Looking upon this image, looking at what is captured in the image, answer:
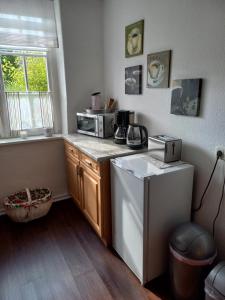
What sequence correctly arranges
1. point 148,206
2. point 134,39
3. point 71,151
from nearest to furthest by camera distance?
point 148,206, point 134,39, point 71,151

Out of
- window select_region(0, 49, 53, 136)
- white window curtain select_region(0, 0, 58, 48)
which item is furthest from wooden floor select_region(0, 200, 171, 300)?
white window curtain select_region(0, 0, 58, 48)

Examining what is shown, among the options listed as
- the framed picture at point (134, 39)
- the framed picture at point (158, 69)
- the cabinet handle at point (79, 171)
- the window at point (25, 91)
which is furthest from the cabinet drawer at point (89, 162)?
the framed picture at point (134, 39)

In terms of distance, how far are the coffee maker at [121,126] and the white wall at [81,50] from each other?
0.72 meters

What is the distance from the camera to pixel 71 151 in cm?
254

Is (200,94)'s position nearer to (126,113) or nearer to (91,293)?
(126,113)

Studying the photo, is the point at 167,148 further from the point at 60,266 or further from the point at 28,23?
the point at 28,23

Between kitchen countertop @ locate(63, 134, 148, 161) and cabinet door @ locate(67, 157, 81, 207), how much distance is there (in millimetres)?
242

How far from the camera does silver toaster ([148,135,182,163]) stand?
1.71 m

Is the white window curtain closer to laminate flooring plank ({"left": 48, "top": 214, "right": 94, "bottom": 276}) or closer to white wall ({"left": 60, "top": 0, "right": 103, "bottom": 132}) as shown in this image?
white wall ({"left": 60, "top": 0, "right": 103, "bottom": 132})

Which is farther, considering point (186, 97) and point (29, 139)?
point (29, 139)

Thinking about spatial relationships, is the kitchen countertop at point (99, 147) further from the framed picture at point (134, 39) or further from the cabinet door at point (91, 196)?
the framed picture at point (134, 39)

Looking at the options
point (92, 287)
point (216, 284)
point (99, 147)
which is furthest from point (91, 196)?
point (216, 284)

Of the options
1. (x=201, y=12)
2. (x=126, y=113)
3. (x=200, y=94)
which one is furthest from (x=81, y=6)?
(x=200, y=94)

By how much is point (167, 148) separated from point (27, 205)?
1620 millimetres
